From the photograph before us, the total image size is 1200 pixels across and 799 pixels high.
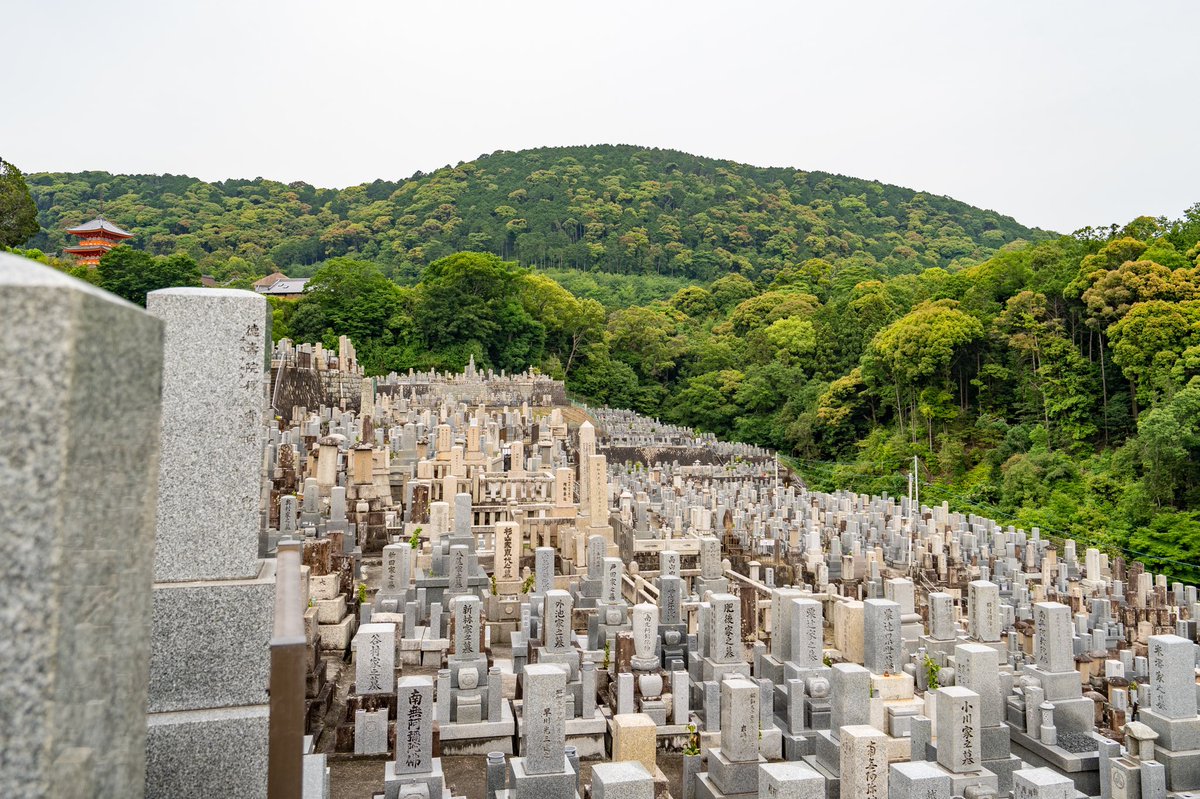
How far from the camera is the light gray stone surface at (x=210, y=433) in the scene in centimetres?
304

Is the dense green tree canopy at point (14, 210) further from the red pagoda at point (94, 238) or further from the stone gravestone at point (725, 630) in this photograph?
the stone gravestone at point (725, 630)

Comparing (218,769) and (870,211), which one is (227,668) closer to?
(218,769)

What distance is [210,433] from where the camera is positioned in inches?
125

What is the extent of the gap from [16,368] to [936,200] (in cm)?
9547

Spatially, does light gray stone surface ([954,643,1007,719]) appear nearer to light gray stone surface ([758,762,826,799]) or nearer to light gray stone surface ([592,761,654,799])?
light gray stone surface ([758,762,826,799])

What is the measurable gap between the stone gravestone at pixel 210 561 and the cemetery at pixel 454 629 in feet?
0.04

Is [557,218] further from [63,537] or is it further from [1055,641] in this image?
[63,537]

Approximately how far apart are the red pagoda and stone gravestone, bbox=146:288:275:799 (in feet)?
142

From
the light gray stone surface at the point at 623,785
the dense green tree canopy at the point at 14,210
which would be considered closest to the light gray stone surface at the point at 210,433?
the light gray stone surface at the point at 623,785

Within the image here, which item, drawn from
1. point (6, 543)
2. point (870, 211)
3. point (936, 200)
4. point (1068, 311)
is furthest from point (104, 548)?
point (936, 200)

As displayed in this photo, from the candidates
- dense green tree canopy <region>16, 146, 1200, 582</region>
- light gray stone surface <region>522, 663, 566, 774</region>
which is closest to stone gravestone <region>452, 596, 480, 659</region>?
light gray stone surface <region>522, 663, 566, 774</region>

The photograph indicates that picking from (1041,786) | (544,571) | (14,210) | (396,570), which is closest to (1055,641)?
(1041,786)

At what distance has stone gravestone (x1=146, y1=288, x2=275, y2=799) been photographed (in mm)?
2734

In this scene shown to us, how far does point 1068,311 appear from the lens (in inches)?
1162
